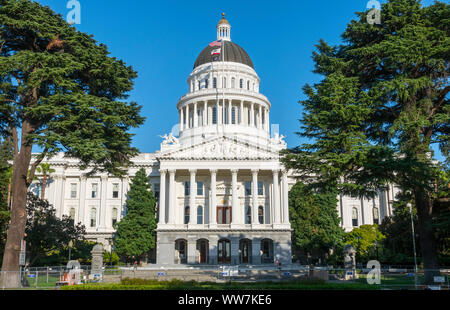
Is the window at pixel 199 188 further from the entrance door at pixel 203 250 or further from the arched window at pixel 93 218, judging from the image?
the arched window at pixel 93 218

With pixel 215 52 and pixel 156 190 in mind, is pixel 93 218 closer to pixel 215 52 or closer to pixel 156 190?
pixel 156 190

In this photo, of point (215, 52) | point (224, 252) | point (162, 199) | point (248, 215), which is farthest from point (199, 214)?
point (215, 52)

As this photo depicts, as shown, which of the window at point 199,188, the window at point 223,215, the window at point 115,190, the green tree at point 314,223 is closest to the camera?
the green tree at point 314,223

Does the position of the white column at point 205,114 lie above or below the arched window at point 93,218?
above

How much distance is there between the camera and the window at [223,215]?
59247 millimetres

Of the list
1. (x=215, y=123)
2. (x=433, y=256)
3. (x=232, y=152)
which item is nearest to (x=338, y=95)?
(x=433, y=256)

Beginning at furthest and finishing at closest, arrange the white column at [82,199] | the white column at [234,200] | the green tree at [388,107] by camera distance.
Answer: the white column at [82,199], the white column at [234,200], the green tree at [388,107]

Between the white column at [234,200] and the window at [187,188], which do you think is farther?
the window at [187,188]

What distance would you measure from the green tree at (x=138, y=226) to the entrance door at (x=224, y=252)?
29.4ft

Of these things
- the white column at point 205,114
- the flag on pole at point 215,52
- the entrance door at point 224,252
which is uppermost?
the flag on pole at point 215,52

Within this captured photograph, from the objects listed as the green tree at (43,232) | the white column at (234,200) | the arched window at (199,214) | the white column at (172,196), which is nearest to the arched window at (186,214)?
the arched window at (199,214)

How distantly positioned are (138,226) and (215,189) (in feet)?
37.3

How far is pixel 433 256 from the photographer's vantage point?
23.7m
